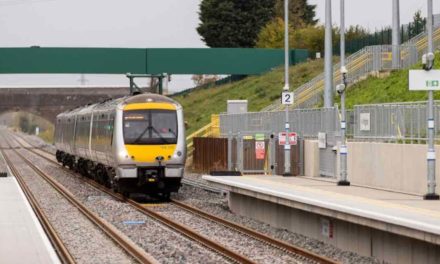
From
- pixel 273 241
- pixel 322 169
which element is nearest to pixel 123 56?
pixel 322 169

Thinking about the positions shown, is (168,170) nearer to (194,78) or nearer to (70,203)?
(70,203)

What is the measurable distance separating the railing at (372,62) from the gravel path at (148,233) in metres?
22.3

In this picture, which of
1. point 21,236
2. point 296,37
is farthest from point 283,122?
point 296,37

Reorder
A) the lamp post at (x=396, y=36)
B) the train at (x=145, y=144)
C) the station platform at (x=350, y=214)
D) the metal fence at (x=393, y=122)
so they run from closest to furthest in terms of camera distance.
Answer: the station platform at (x=350, y=214)
the metal fence at (x=393, y=122)
the train at (x=145, y=144)
the lamp post at (x=396, y=36)

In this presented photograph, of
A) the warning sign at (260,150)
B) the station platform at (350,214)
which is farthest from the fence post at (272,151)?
the station platform at (350,214)

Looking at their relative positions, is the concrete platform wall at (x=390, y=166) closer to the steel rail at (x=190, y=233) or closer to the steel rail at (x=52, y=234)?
the steel rail at (x=190, y=233)

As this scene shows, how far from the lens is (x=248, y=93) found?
73000 mm

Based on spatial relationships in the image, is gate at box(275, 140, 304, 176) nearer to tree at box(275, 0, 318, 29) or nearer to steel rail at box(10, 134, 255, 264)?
steel rail at box(10, 134, 255, 264)

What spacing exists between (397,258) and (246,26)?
84.2 meters

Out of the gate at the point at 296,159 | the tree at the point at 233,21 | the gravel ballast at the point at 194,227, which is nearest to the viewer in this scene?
the gravel ballast at the point at 194,227

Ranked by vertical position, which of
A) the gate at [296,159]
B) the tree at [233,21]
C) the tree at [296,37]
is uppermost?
the tree at [233,21]

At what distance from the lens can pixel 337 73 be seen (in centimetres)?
5903

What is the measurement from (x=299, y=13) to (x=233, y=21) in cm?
839

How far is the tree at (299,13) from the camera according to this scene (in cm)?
10181
